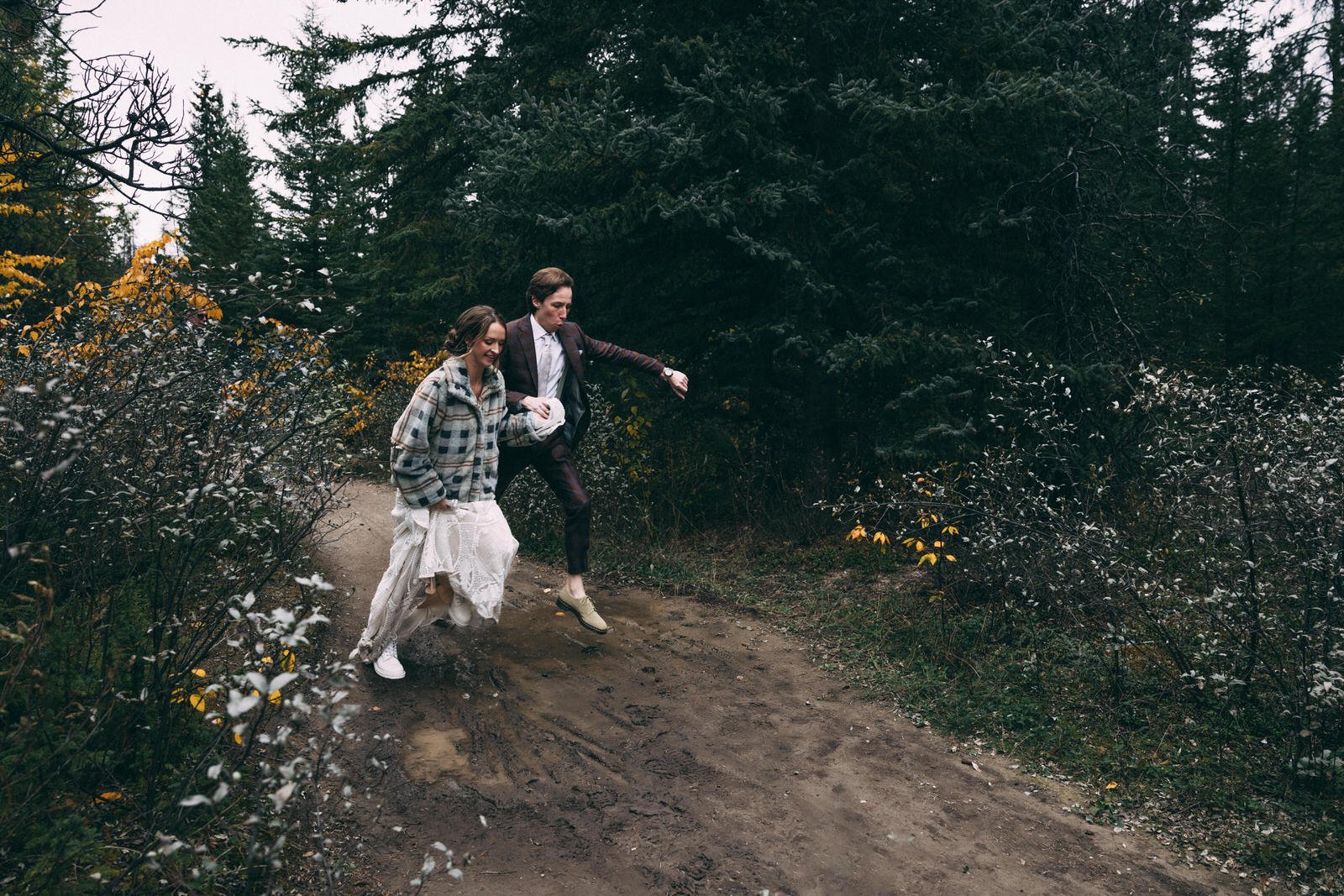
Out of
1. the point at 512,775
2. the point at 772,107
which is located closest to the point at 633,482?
the point at 772,107

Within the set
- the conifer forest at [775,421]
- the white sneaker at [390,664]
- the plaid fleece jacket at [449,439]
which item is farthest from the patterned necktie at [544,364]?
the white sneaker at [390,664]

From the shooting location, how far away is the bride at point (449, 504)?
4559 millimetres

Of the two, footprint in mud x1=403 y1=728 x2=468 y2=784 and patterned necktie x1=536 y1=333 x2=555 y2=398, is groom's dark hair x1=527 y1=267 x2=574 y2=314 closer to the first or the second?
patterned necktie x1=536 y1=333 x2=555 y2=398

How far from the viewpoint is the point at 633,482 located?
8.51 metres

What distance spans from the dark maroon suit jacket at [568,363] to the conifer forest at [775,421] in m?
1.25

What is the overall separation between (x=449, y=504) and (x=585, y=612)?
4.91 feet

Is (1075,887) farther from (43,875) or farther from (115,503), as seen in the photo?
(115,503)

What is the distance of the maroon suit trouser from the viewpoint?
552 centimetres

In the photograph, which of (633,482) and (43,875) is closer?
(43,875)

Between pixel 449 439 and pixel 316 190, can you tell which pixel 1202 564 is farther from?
pixel 316 190

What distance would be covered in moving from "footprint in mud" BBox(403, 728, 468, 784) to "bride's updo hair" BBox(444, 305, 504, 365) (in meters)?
2.21

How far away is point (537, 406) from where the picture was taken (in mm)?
5062

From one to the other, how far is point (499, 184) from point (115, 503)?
14.2ft

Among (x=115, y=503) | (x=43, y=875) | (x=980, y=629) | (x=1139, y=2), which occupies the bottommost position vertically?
(x=43, y=875)
